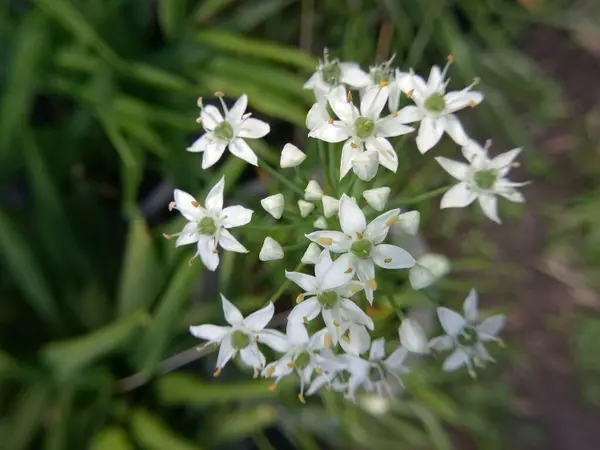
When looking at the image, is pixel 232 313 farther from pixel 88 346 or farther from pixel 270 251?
pixel 88 346

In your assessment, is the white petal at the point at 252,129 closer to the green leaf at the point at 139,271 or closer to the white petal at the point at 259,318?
the white petal at the point at 259,318

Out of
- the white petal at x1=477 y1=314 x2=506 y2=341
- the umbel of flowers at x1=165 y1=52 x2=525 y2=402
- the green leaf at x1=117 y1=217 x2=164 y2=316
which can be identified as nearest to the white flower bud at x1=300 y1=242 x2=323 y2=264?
the umbel of flowers at x1=165 y1=52 x2=525 y2=402

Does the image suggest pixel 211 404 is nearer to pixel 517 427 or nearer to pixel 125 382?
pixel 125 382

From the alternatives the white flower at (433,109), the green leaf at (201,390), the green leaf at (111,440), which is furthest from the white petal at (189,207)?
the green leaf at (111,440)

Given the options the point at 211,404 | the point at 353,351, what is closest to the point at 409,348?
the point at 353,351

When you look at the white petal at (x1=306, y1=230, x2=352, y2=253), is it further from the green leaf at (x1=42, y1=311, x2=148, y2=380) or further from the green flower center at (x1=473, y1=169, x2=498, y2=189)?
the green leaf at (x1=42, y1=311, x2=148, y2=380)

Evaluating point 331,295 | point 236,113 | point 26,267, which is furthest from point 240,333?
point 26,267
